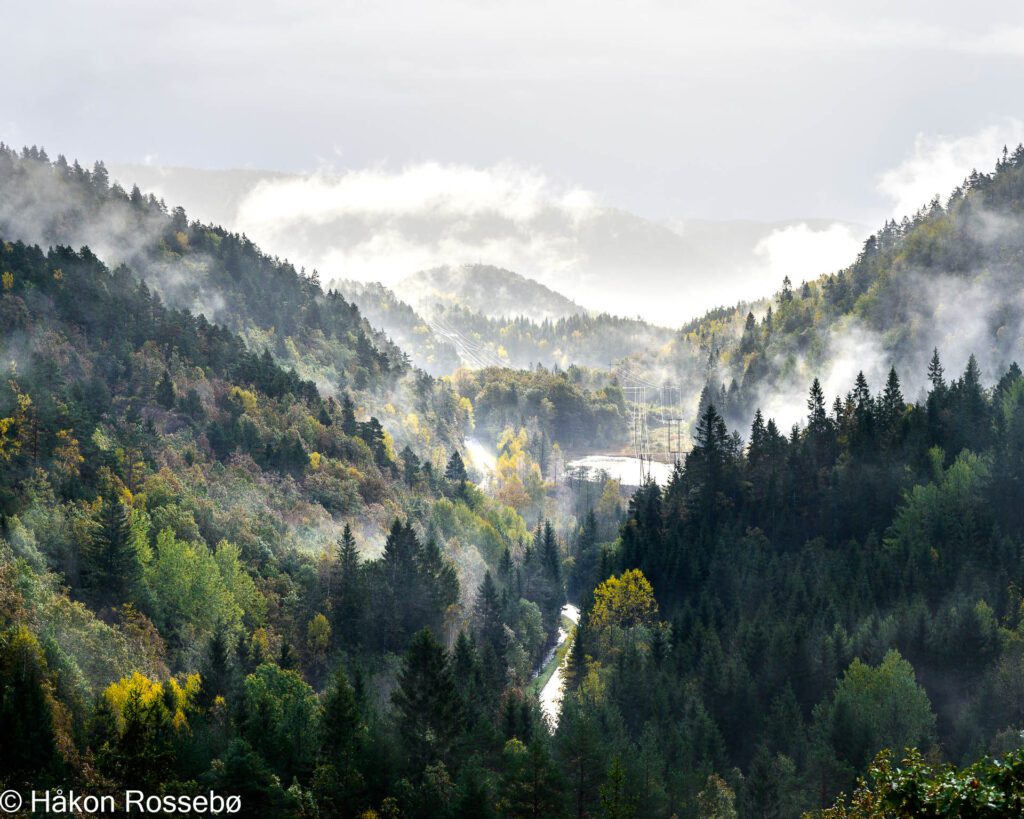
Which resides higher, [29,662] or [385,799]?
[29,662]

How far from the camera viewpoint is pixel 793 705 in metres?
120

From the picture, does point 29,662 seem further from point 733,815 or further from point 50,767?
point 733,815

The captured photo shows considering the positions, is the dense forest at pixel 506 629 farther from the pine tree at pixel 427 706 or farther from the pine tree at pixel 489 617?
the pine tree at pixel 489 617

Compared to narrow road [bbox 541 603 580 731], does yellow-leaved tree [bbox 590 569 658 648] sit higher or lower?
higher

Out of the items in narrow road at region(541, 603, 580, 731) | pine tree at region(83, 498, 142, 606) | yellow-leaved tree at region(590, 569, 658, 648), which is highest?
pine tree at region(83, 498, 142, 606)

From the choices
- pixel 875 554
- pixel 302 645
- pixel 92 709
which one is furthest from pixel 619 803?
pixel 875 554

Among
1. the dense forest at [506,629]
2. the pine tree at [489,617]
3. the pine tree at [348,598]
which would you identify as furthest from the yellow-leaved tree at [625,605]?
the pine tree at [348,598]

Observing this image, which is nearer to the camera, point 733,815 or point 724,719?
point 733,815

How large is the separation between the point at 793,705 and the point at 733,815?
2882cm

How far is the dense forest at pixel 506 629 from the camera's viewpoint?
84375 millimetres

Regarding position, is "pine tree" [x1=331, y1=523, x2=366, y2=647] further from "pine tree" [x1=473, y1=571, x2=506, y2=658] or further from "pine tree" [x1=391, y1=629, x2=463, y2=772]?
"pine tree" [x1=391, y1=629, x2=463, y2=772]

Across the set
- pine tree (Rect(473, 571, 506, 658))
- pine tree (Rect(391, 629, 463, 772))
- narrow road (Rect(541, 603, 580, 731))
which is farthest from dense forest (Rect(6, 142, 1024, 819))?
narrow road (Rect(541, 603, 580, 731))

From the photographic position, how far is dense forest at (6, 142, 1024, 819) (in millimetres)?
84375

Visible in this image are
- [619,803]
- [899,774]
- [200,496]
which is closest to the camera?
[899,774]
